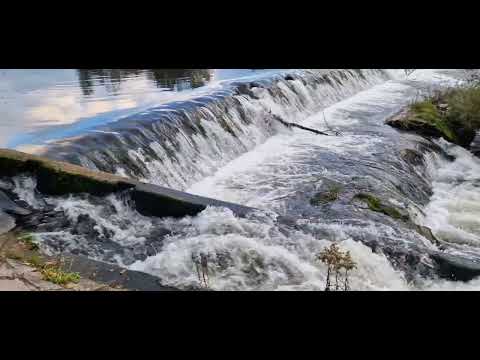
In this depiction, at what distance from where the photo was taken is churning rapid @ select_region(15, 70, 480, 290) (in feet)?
18.8

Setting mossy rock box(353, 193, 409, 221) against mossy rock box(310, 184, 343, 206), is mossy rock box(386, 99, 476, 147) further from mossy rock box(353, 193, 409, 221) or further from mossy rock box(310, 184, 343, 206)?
mossy rock box(353, 193, 409, 221)

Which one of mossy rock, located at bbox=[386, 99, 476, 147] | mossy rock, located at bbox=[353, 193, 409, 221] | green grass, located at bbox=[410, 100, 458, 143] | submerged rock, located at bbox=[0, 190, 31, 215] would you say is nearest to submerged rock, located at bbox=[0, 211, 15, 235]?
submerged rock, located at bbox=[0, 190, 31, 215]

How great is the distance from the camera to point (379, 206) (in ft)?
27.0

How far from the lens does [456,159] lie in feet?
39.8

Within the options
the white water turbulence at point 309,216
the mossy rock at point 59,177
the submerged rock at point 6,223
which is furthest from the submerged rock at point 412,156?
the submerged rock at point 6,223

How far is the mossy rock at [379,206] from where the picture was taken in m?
7.95

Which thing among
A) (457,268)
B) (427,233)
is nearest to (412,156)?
(427,233)

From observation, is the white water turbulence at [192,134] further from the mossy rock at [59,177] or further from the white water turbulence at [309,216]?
the mossy rock at [59,177]

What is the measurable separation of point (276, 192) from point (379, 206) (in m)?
2.04

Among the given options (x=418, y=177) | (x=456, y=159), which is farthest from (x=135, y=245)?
(x=456, y=159)

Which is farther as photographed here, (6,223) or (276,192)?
(276,192)

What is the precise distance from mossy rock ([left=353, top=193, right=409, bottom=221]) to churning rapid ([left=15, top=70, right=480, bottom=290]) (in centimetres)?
12

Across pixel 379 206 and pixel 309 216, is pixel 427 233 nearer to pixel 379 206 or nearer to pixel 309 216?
pixel 379 206
